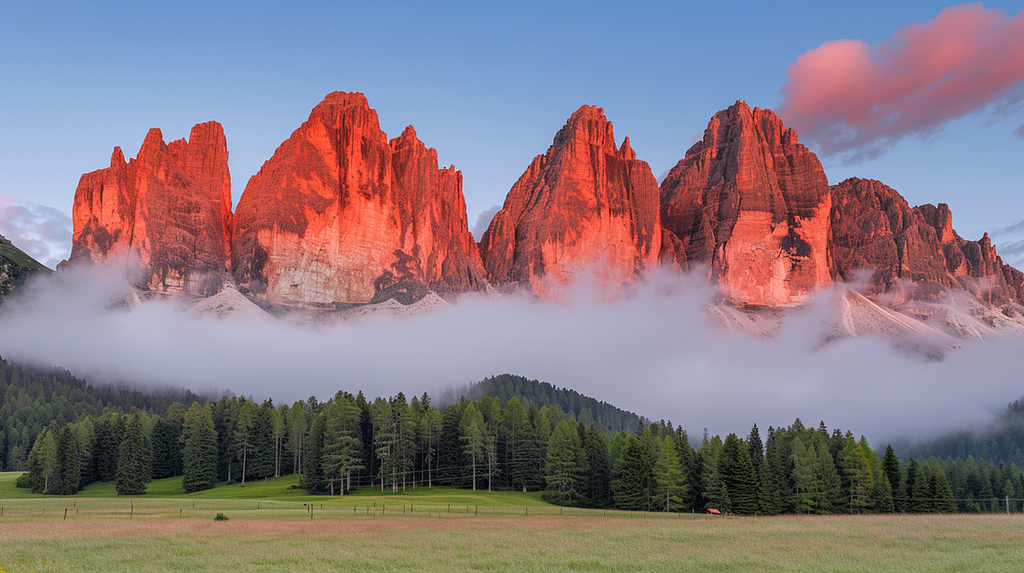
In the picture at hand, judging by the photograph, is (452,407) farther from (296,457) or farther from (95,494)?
(95,494)

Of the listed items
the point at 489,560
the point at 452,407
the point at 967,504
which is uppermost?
the point at 452,407

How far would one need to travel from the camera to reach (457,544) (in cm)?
3638

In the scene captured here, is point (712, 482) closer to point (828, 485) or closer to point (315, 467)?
point (828, 485)

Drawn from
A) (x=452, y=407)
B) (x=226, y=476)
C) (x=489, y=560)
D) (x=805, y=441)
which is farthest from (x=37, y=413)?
(x=489, y=560)

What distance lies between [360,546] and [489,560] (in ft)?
24.1

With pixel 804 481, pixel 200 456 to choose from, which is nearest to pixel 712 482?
pixel 804 481

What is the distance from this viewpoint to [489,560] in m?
30.9

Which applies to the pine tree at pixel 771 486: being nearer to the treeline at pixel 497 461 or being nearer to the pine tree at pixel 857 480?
the treeline at pixel 497 461

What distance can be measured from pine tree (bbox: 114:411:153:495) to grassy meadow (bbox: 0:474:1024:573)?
2957 cm

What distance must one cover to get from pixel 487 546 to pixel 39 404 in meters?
147

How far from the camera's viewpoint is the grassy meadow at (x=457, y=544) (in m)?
30.0

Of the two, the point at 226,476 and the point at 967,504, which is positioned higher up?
the point at 226,476

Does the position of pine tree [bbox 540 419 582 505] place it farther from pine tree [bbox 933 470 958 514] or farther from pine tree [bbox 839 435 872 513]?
pine tree [bbox 933 470 958 514]

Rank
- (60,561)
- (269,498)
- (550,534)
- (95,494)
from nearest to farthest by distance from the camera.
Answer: (60,561)
(550,534)
(269,498)
(95,494)
